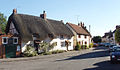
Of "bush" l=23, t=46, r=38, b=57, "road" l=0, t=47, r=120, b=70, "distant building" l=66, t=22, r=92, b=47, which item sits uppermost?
"distant building" l=66, t=22, r=92, b=47

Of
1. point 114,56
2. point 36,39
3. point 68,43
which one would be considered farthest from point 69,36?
point 114,56

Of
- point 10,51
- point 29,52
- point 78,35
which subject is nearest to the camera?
point 10,51

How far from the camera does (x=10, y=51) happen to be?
22.2 meters

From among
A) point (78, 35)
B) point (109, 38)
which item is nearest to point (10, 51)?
point (78, 35)

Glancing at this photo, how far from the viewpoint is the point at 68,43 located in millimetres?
34406

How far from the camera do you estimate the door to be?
21.9 metres

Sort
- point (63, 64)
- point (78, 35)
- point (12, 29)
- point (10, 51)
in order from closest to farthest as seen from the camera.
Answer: point (63, 64) → point (10, 51) → point (12, 29) → point (78, 35)

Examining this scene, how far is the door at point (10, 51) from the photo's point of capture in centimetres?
2189

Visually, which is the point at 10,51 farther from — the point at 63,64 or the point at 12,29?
the point at 63,64

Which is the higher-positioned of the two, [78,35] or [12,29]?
[12,29]

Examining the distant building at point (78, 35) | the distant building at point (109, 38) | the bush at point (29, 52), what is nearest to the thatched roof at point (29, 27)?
the bush at point (29, 52)

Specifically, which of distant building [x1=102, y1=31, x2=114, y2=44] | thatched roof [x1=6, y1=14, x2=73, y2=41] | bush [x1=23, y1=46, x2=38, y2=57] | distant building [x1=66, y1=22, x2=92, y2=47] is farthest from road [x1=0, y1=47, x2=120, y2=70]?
distant building [x1=102, y1=31, x2=114, y2=44]

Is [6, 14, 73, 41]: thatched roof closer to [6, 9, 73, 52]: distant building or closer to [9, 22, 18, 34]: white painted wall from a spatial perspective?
[6, 9, 73, 52]: distant building

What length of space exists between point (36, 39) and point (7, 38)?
5597 millimetres
